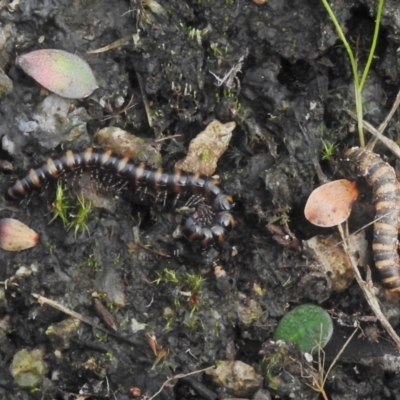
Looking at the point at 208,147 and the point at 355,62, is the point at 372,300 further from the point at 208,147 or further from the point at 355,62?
the point at 355,62

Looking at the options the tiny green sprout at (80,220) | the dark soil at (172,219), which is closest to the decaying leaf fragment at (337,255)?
the dark soil at (172,219)

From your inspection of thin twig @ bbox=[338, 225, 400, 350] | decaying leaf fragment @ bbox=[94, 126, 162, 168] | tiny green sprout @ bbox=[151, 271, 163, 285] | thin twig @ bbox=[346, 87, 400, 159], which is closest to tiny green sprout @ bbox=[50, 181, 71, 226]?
decaying leaf fragment @ bbox=[94, 126, 162, 168]

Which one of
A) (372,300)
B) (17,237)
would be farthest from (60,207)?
(372,300)

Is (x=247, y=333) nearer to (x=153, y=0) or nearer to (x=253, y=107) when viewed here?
(x=253, y=107)

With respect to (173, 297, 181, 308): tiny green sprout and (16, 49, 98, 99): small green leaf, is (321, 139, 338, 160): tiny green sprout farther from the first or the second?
(16, 49, 98, 99): small green leaf

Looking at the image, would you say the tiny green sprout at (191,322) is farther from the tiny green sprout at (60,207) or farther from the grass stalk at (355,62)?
the grass stalk at (355,62)

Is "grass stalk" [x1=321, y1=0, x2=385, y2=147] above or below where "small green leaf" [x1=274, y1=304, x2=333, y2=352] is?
above
